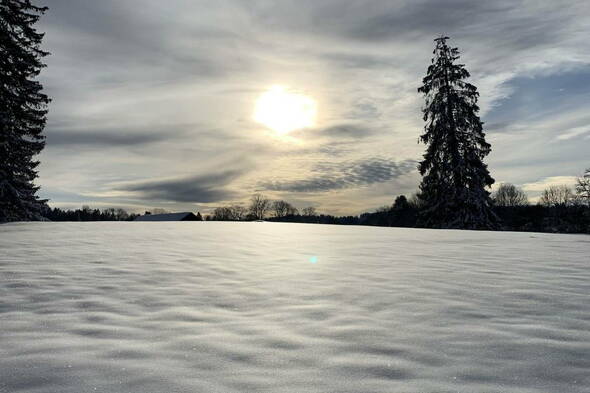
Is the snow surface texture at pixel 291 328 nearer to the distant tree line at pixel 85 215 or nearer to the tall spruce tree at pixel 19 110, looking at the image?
the tall spruce tree at pixel 19 110

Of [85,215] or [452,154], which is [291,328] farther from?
[85,215]

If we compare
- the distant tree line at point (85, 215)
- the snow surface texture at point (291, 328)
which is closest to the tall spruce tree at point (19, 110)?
the snow surface texture at point (291, 328)

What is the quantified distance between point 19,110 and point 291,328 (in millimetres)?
20364

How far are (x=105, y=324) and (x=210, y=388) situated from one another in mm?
1095

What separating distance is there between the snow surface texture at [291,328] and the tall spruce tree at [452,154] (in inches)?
709

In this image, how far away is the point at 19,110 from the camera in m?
17.3

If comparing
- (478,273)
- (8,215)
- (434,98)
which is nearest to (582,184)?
(434,98)

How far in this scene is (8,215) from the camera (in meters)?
15.7

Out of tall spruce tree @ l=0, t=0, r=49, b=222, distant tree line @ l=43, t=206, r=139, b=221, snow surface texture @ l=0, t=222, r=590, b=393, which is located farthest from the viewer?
distant tree line @ l=43, t=206, r=139, b=221

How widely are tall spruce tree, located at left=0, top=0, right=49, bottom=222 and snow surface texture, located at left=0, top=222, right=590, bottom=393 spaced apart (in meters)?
15.1

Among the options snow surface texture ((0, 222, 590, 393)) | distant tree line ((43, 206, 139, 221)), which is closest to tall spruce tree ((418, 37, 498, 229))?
snow surface texture ((0, 222, 590, 393))

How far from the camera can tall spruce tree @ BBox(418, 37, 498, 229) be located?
20891 mm

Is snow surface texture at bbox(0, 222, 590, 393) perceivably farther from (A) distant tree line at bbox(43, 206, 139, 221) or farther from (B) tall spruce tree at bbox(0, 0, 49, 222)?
(A) distant tree line at bbox(43, 206, 139, 221)

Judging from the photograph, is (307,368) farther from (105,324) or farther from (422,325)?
(105,324)
